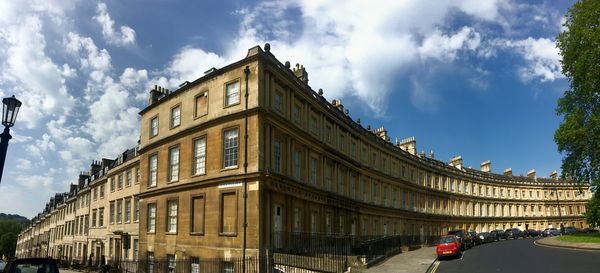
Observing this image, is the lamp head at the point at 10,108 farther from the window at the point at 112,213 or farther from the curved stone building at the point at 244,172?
the window at the point at 112,213

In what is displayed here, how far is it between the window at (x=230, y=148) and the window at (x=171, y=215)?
570 centimetres

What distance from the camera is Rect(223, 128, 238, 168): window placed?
24469 mm

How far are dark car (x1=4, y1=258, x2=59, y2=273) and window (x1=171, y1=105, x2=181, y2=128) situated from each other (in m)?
16.4

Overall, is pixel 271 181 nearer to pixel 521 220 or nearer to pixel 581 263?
pixel 581 263

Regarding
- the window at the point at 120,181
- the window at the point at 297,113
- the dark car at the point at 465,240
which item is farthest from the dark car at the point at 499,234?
the window at the point at 120,181

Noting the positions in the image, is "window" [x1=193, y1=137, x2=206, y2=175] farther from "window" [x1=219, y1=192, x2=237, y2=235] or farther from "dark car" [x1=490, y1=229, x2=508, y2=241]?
"dark car" [x1=490, y1=229, x2=508, y2=241]

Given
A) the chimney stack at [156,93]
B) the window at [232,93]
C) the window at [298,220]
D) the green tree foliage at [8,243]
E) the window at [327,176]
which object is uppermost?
the chimney stack at [156,93]

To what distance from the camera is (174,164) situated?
28.9 metres

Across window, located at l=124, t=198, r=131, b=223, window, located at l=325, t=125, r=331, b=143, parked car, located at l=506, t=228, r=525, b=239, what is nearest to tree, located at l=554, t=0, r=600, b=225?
window, located at l=325, t=125, r=331, b=143

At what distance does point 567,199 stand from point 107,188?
86338mm

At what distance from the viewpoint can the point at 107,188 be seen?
146 feet

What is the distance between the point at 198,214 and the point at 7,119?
16.6 metres

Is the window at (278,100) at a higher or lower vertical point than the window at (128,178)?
higher

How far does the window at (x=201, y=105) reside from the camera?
26938 millimetres
